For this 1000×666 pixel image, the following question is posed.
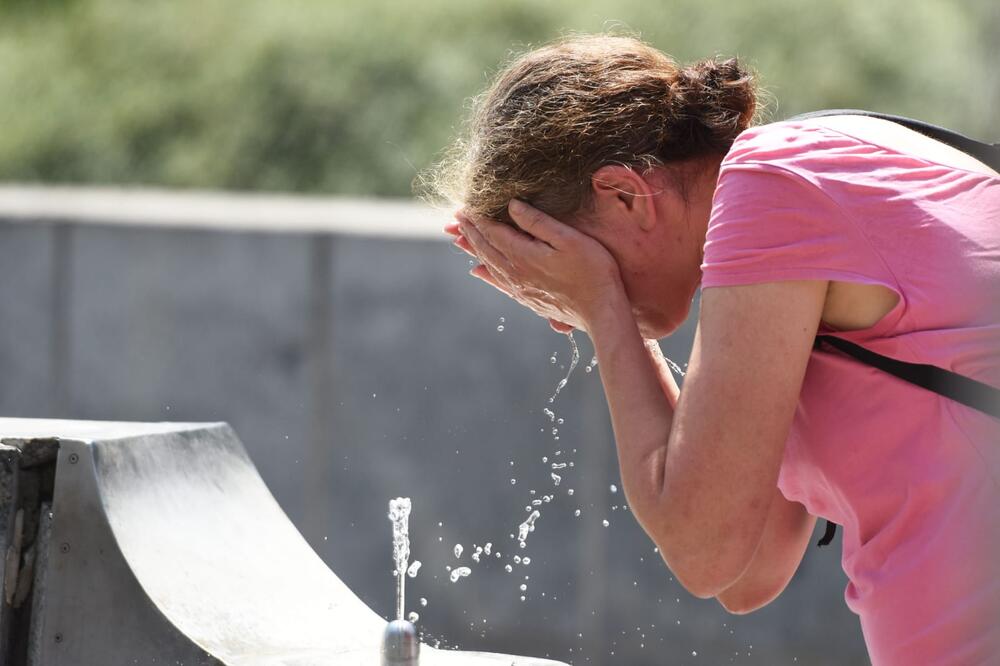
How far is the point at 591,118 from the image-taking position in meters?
2.17

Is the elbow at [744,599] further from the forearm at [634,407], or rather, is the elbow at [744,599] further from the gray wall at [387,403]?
the gray wall at [387,403]

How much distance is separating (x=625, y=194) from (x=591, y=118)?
129 millimetres

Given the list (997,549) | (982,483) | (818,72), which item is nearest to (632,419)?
(982,483)

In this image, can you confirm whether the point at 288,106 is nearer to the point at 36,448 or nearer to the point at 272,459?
the point at 272,459

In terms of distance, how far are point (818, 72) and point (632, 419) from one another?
24.9ft

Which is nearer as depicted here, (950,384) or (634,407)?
(950,384)

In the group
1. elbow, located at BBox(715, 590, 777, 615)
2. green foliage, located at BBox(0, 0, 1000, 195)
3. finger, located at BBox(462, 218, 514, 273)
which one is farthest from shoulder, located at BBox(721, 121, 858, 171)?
green foliage, located at BBox(0, 0, 1000, 195)

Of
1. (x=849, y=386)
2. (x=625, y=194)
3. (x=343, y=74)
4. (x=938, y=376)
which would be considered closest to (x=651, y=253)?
(x=625, y=194)

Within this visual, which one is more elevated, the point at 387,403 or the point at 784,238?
the point at 784,238

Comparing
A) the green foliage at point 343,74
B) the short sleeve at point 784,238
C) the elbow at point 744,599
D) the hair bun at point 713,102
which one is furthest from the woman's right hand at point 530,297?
the green foliage at point 343,74

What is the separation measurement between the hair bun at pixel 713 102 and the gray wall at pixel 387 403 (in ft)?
11.1

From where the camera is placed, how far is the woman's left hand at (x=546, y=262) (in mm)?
2171

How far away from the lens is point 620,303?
2.15 meters

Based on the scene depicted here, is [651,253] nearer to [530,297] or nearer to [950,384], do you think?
[530,297]
